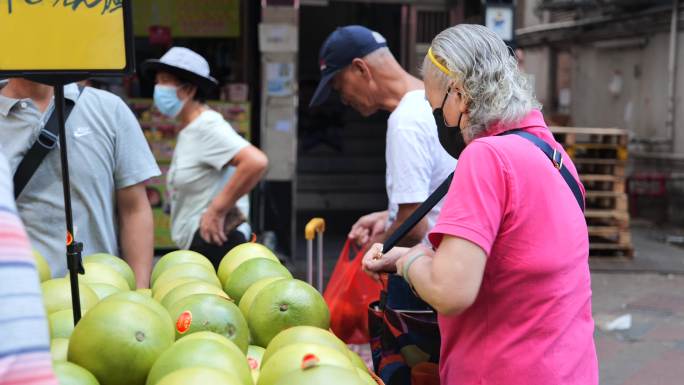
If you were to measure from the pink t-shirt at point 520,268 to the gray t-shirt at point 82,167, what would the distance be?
1.57 m

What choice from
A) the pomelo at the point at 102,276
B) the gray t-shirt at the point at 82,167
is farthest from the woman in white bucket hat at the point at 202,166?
the pomelo at the point at 102,276

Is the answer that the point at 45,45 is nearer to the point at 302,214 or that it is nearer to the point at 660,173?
the point at 302,214

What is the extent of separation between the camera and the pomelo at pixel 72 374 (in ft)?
5.89

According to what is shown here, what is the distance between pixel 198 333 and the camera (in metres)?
2.05

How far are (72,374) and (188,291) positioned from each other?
0.62m

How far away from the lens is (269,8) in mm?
8227

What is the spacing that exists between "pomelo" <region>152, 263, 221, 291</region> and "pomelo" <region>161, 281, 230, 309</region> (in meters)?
0.16

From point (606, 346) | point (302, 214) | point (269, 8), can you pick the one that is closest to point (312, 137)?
point (302, 214)

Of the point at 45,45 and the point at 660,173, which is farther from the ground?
the point at 45,45

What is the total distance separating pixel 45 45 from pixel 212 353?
103 cm

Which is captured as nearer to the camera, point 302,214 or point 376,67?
point 376,67

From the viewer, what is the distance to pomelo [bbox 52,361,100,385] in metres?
1.80

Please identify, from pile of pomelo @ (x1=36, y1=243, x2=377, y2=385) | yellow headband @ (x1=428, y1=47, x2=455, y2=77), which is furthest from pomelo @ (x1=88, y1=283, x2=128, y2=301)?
yellow headband @ (x1=428, y1=47, x2=455, y2=77)

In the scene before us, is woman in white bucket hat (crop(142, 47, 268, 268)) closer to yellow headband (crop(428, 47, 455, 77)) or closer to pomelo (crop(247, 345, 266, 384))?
pomelo (crop(247, 345, 266, 384))
